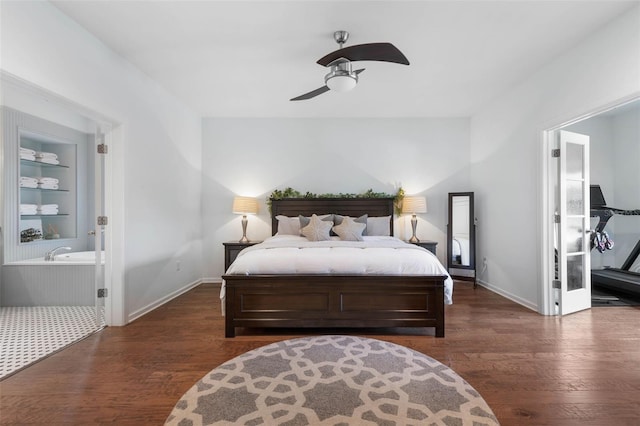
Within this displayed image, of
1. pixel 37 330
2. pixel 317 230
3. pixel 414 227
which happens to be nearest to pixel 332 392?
pixel 317 230

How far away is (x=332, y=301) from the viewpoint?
8.69 feet

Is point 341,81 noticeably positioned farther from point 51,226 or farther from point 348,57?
point 51,226

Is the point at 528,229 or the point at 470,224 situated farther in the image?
the point at 470,224

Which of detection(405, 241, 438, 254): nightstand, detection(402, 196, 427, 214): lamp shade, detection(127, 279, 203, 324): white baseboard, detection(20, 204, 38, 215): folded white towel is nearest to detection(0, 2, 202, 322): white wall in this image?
detection(127, 279, 203, 324): white baseboard

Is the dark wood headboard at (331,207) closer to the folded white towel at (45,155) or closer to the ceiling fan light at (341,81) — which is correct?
the ceiling fan light at (341,81)

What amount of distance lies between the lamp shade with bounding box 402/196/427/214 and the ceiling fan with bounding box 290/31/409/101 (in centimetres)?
252

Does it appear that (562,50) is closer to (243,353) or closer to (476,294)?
(476,294)

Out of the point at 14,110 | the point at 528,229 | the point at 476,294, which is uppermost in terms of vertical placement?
the point at 14,110

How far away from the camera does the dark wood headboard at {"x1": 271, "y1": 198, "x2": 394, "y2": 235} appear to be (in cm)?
462

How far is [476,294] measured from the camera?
396 centimetres

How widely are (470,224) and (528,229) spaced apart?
0.98 meters

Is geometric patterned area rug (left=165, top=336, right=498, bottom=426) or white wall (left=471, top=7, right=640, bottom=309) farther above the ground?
white wall (left=471, top=7, right=640, bottom=309)

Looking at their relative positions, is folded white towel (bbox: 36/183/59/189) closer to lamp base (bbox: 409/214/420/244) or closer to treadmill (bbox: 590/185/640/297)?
lamp base (bbox: 409/214/420/244)

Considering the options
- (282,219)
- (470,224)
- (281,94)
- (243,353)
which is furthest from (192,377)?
(470,224)
